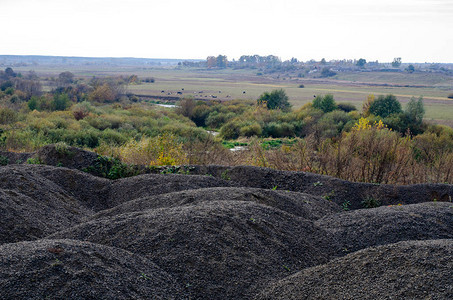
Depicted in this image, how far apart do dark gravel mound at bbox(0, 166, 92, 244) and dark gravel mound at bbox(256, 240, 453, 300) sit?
407 centimetres

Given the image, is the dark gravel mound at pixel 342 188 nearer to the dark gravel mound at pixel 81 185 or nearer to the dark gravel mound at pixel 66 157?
the dark gravel mound at pixel 81 185

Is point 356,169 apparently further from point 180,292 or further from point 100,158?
point 180,292

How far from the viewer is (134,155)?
1416 cm

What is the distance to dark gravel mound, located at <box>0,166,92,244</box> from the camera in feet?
21.7

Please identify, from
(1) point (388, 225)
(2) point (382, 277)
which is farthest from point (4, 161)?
(2) point (382, 277)

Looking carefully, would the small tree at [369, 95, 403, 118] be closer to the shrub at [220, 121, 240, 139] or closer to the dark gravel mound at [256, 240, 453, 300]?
the shrub at [220, 121, 240, 139]

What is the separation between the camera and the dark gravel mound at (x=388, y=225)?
21.9 feet

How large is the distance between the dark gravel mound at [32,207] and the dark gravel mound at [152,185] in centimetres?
84

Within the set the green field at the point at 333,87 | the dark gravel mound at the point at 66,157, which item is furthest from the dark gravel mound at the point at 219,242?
the green field at the point at 333,87

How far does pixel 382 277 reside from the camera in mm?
4887

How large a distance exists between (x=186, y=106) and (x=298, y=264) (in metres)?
44.3

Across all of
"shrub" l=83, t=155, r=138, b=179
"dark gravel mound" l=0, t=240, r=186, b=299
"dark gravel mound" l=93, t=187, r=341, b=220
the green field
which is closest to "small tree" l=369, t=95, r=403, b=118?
the green field

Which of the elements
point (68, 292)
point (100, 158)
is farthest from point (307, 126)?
point (68, 292)

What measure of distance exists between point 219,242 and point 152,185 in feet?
13.4
